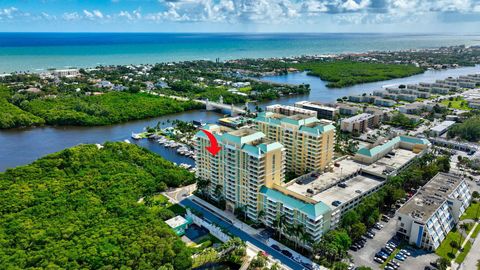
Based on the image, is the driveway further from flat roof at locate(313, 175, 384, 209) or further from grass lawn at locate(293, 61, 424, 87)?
grass lawn at locate(293, 61, 424, 87)

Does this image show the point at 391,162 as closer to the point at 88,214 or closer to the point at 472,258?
the point at 472,258

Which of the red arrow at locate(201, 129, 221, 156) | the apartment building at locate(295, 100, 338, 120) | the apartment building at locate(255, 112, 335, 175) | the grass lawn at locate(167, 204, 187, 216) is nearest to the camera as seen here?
the red arrow at locate(201, 129, 221, 156)

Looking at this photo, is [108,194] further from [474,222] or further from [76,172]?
[474,222]

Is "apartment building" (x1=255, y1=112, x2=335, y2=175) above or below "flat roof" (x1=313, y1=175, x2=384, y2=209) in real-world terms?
above

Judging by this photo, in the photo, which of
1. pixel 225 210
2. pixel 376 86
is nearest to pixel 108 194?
pixel 225 210

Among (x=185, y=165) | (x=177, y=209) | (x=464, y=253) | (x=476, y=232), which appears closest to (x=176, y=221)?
(x=177, y=209)

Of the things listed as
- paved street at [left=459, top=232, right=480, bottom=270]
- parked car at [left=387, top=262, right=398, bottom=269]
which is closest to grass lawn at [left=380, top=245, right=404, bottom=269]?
parked car at [left=387, top=262, right=398, bottom=269]

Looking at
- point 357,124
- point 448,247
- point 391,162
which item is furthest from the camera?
point 357,124
